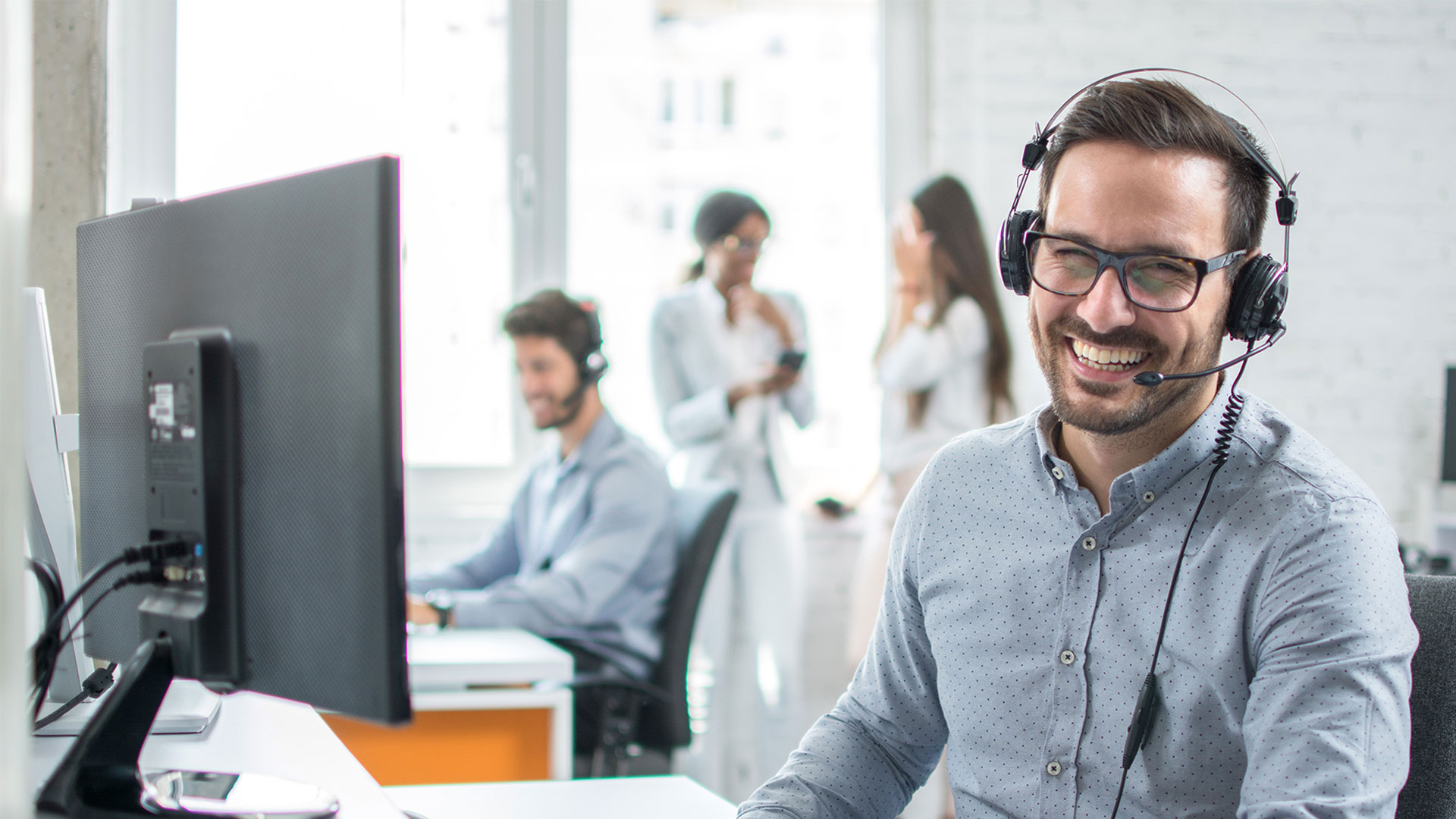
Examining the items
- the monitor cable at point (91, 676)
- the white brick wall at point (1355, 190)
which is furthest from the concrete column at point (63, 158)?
the white brick wall at point (1355, 190)

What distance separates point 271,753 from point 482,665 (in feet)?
2.10

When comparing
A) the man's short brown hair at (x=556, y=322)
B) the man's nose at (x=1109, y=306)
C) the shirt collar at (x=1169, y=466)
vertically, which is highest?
the man's short brown hair at (x=556, y=322)

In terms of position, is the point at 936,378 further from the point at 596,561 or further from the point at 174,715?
the point at 174,715

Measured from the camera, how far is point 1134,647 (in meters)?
0.98

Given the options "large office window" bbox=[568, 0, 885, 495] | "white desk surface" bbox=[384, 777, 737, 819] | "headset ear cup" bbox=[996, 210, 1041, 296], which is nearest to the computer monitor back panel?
"white desk surface" bbox=[384, 777, 737, 819]

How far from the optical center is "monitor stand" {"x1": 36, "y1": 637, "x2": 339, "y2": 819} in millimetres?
776

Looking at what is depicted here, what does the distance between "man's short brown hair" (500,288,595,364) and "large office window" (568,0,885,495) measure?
87cm

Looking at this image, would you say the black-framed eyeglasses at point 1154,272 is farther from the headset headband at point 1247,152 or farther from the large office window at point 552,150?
the large office window at point 552,150

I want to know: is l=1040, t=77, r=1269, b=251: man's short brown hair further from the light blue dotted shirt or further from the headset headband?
the light blue dotted shirt

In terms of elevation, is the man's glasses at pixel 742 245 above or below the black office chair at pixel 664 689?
above

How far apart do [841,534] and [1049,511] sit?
8.16ft

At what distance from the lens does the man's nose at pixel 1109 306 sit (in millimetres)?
Result: 1013

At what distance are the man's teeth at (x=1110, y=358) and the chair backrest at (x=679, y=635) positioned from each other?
118 cm

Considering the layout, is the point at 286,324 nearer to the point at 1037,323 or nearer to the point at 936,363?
the point at 1037,323
